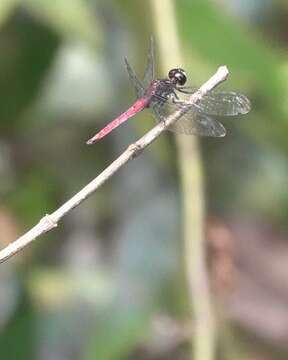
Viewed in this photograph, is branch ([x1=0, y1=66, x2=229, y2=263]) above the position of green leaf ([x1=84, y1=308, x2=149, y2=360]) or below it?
below

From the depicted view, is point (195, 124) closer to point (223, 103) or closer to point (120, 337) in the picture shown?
point (223, 103)

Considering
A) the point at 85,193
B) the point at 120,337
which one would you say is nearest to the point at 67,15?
the point at 120,337

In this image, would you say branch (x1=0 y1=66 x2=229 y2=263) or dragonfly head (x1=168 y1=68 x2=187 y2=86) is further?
dragonfly head (x1=168 y1=68 x2=187 y2=86)

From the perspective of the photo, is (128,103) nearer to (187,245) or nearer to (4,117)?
(4,117)

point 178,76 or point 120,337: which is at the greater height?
point 178,76

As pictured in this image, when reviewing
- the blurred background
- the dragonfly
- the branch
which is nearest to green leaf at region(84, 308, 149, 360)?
the blurred background

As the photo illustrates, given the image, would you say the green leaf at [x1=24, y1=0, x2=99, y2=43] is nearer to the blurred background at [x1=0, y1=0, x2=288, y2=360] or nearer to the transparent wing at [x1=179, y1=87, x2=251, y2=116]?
the blurred background at [x1=0, y1=0, x2=288, y2=360]

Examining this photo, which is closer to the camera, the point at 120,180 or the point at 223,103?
the point at 223,103
